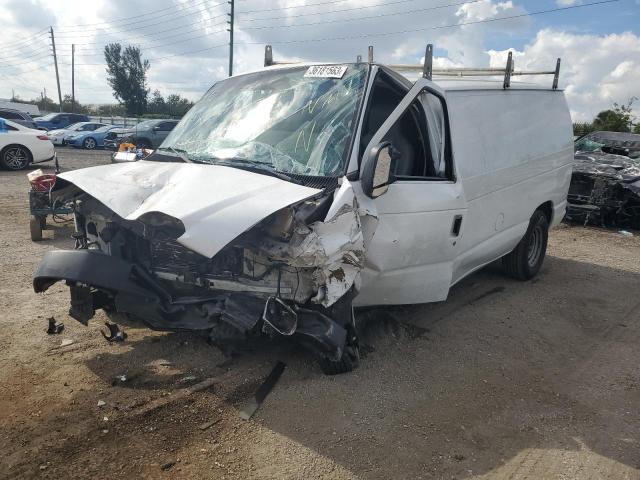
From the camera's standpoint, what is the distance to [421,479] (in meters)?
2.67

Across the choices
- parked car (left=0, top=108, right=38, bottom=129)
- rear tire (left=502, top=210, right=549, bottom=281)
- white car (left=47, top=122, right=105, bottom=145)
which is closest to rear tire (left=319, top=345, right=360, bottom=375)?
rear tire (left=502, top=210, right=549, bottom=281)

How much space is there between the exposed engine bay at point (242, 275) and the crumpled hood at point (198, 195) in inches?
2.8

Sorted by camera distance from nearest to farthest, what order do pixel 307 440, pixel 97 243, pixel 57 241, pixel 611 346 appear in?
pixel 307 440, pixel 97 243, pixel 611 346, pixel 57 241

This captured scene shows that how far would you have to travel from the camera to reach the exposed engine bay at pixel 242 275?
301 cm

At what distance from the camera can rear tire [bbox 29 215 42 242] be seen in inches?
277

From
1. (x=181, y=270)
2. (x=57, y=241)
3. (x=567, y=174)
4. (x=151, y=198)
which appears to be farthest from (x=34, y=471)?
(x=567, y=174)

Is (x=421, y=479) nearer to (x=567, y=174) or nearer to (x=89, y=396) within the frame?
(x=89, y=396)

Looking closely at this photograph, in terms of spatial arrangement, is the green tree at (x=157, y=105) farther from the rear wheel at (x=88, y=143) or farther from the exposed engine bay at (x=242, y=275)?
the exposed engine bay at (x=242, y=275)

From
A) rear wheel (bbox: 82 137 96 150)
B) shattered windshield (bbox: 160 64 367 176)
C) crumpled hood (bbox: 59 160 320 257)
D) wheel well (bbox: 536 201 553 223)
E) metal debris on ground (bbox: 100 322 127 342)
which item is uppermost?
shattered windshield (bbox: 160 64 367 176)

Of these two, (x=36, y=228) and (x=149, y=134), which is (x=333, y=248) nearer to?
(x=36, y=228)

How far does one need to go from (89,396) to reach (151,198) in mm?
1318

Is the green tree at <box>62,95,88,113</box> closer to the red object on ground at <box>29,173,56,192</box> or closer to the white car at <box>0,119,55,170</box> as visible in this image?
the white car at <box>0,119,55,170</box>

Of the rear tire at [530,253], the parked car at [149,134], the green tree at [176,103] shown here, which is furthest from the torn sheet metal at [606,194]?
the green tree at [176,103]

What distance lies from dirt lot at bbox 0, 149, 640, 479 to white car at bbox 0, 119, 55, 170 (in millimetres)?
11344
